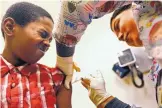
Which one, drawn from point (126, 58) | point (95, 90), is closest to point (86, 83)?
point (95, 90)

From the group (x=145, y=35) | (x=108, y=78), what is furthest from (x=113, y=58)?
(x=145, y=35)

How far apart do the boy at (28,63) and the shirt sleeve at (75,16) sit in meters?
0.04

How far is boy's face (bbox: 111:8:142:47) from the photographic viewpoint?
0.73 m

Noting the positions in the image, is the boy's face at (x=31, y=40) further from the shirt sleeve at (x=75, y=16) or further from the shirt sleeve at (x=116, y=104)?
the shirt sleeve at (x=116, y=104)

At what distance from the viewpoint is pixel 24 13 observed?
62 centimetres

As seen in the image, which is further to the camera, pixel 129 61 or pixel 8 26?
pixel 129 61

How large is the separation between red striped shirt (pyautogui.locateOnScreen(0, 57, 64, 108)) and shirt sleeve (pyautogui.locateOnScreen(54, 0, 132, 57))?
8 cm

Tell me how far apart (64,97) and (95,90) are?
0.09 meters

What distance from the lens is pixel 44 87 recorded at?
0.61m

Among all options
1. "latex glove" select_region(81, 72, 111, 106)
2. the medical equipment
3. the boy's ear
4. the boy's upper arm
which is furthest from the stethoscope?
the boy's ear

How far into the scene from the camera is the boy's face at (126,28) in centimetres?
73

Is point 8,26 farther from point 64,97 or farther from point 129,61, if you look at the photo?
point 129,61

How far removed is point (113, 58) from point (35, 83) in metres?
0.25

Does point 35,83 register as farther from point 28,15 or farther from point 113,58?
point 113,58
